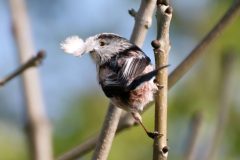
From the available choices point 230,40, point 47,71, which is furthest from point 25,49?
point 47,71

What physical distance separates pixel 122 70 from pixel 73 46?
0.93 ft

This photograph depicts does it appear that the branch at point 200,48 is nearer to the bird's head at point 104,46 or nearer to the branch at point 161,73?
the bird's head at point 104,46

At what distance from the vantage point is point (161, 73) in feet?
8.75

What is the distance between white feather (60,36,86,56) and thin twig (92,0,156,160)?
29 centimetres

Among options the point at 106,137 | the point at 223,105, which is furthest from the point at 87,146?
the point at 223,105

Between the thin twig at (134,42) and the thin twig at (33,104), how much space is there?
0.51m

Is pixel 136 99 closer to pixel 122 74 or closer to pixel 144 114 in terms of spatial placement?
pixel 122 74

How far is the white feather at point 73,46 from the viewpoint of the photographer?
287 centimetres

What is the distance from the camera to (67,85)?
7.56 metres

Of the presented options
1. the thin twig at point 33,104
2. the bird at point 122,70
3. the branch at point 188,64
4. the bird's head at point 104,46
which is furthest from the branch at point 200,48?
the thin twig at point 33,104

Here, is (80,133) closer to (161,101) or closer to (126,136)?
(126,136)

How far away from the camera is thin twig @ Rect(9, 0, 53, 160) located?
2.19m

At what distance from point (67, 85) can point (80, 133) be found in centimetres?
177

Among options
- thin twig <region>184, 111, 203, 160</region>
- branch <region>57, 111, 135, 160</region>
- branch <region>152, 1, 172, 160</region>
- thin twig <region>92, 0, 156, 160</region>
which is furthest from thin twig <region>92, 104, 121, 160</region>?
thin twig <region>184, 111, 203, 160</region>
